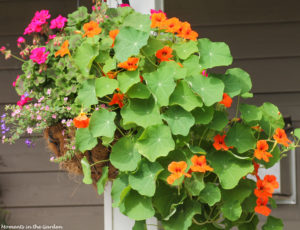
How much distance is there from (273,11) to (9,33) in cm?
163

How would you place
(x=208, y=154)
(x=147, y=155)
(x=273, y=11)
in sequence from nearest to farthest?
(x=147, y=155) < (x=208, y=154) < (x=273, y=11)

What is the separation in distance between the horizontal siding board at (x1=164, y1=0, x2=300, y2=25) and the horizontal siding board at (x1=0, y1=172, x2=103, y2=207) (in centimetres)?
122

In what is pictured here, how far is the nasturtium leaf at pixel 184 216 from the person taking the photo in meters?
Result: 1.16

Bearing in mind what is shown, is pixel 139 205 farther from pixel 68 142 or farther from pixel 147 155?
pixel 68 142

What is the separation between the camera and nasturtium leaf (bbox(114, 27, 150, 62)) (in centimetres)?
114

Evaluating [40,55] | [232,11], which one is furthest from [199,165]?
[232,11]

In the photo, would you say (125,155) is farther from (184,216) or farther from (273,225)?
(273,225)

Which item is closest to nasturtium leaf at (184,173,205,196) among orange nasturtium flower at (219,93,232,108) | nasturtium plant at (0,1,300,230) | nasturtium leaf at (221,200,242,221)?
nasturtium plant at (0,1,300,230)

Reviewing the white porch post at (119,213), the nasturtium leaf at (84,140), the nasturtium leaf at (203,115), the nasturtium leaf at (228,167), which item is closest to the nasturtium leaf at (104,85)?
the nasturtium leaf at (84,140)

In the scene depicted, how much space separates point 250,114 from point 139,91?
32 centimetres

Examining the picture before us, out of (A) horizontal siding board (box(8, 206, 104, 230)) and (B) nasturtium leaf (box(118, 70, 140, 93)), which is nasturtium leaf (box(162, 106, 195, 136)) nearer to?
(B) nasturtium leaf (box(118, 70, 140, 93))

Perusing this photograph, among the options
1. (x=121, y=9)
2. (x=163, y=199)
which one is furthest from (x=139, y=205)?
(x=121, y=9)

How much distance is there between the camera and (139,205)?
1152 mm

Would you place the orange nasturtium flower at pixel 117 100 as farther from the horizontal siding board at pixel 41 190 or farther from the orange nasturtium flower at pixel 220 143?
the horizontal siding board at pixel 41 190
